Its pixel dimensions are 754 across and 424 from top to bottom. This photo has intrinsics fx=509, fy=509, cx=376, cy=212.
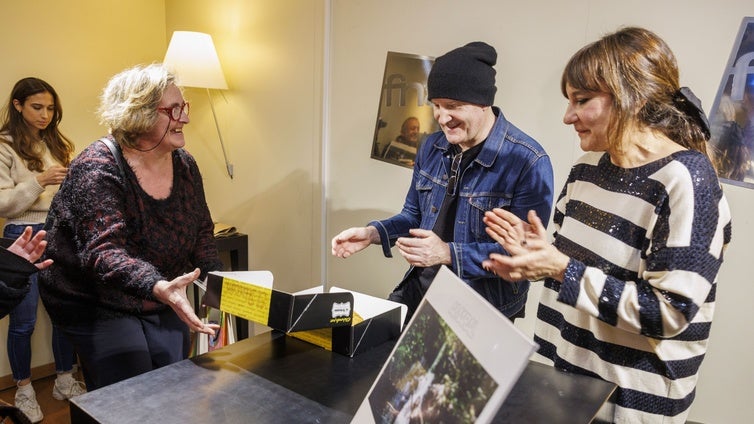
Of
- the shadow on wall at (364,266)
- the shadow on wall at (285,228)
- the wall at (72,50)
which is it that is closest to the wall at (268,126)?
the shadow on wall at (285,228)

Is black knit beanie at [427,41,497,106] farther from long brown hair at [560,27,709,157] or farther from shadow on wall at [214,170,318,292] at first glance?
shadow on wall at [214,170,318,292]

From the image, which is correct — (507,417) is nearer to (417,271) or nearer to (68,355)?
(417,271)

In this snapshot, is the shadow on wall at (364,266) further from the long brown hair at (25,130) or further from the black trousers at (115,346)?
the long brown hair at (25,130)

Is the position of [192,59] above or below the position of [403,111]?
above

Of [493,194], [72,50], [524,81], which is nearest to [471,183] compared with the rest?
[493,194]

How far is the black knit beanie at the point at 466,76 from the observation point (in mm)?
1410

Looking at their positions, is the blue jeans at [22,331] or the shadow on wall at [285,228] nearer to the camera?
the blue jeans at [22,331]

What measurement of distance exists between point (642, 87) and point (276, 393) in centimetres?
87

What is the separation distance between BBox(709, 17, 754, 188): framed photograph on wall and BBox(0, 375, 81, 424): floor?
298 centimetres

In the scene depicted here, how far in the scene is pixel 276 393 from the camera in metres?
0.85

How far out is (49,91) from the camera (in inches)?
102

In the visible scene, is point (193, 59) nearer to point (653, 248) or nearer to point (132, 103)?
point (132, 103)

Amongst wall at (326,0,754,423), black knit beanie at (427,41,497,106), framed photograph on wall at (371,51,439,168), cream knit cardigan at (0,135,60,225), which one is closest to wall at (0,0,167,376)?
cream knit cardigan at (0,135,60,225)

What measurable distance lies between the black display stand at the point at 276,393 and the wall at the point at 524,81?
107cm
